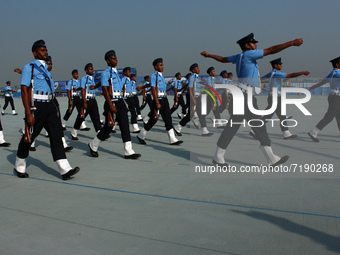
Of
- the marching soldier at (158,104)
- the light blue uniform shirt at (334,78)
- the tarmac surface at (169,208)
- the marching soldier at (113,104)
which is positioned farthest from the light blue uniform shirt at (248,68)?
the light blue uniform shirt at (334,78)

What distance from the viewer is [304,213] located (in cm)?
338

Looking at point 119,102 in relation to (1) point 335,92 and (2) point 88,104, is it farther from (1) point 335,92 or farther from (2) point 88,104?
(1) point 335,92

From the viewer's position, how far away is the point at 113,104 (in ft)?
20.8

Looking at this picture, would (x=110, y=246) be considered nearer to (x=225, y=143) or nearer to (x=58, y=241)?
(x=58, y=241)

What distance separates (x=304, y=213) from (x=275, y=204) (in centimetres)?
36

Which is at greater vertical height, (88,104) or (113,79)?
(113,79)

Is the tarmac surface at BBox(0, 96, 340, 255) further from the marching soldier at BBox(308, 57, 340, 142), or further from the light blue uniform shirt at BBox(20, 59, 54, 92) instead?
the marching soldier at BBox(308, 57, 340, 142)

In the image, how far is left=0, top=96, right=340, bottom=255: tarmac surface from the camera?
9.12 ft

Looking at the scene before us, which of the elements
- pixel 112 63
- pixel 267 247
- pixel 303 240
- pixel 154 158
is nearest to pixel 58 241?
pixel 267 247

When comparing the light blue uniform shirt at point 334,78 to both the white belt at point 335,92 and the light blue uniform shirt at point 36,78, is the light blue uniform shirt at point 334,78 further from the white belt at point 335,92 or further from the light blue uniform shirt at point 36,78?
the light blue uniform shirt at point 36,78

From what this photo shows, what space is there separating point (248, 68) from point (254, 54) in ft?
0.76

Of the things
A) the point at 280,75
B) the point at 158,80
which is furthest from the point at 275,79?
the point at 158,80

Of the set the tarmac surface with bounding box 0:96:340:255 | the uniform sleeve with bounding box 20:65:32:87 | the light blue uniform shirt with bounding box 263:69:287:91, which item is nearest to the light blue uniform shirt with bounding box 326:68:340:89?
the light blue uniform shirt with bounding box 263:69:287:91

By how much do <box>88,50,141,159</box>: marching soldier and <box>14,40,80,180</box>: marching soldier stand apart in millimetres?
1302
